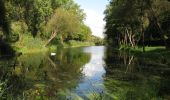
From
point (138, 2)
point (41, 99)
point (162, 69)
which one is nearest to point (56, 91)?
point (41, 99)

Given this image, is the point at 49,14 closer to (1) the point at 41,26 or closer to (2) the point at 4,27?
(1) the point at 41,26

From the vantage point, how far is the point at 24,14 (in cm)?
8056

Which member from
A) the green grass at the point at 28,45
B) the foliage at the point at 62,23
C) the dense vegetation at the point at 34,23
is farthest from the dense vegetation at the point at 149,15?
the green grass at the point at 28,45

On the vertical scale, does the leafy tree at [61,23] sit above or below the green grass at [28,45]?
above

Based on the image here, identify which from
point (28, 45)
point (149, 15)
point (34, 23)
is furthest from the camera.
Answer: point (34, 23)

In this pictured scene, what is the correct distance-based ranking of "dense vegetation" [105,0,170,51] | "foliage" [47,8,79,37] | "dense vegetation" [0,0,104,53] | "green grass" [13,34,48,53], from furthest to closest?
"foliage" [47,8,79,37] < "dense vegetation" [0,0,104,53] < "green grass" [13,34,48,53] < "dense vegetation" [105,0,170,51]

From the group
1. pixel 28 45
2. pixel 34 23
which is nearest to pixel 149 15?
pixel 28 45

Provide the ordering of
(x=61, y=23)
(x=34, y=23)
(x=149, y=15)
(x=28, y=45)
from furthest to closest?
1. (x=34, y=23)
2. (x=61, y=23)
3. (x=28, y=45)
4. (x=149, y=15)

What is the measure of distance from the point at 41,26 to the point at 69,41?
3774cm

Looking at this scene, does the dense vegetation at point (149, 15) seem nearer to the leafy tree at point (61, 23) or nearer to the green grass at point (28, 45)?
the leafy tree at point (61, 23)

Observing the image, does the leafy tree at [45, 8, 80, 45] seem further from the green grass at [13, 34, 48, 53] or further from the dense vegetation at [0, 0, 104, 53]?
the green grass at [13, 34, 48, 53]

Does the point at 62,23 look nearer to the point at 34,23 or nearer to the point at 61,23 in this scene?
the point at 61,23

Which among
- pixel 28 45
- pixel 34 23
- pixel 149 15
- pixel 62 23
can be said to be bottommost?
pixel 28 45

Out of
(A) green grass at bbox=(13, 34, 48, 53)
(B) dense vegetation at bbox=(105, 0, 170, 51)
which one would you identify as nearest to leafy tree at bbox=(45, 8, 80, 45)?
(A) green grass at bbox=(13, 34, 48, 53)
